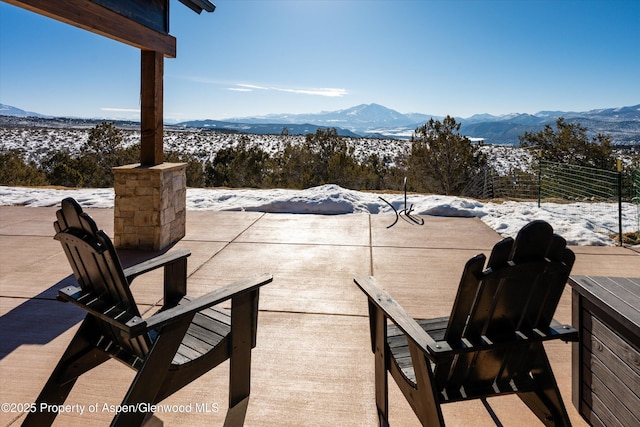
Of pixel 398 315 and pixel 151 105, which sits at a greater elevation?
pixel 151 105

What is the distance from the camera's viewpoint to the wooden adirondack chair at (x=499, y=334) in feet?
4.33

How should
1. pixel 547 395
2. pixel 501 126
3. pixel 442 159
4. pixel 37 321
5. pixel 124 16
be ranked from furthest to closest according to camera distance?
pixel 501 126 → pixel 442 159 → pixel 124 16 → pixel 37 321 → pixel 547 395

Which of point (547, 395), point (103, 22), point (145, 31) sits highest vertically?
point (145, 31)

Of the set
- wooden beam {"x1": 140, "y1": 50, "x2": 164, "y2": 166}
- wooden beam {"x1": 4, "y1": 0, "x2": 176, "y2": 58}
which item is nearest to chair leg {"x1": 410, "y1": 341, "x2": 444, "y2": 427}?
wooden beam {"x1": 4, "y1": 0, "x2": 176, "y2": 58}

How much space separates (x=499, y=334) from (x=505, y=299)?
14cm

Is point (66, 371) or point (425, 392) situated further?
point (66, 371)

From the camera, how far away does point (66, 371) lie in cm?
161

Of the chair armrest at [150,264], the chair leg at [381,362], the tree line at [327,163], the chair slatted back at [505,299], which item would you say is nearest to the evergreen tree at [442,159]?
the tree line at [327,163]

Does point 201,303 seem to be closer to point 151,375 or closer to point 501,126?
point 151,375

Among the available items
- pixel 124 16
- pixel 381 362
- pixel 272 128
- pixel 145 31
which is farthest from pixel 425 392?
pixel 272 128

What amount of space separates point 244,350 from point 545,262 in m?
1.28

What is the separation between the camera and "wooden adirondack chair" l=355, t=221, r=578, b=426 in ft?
4.33

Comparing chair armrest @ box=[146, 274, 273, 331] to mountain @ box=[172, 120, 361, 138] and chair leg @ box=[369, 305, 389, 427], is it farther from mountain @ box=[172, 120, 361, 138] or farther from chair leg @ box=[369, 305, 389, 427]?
mountain @ box=[172, 120, 361, 138]

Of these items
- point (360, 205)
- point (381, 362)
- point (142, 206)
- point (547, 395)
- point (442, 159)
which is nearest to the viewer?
point (547, 395)
